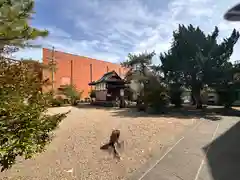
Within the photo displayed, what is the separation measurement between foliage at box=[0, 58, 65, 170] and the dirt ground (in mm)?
2262

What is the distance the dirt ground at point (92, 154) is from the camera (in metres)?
5.30

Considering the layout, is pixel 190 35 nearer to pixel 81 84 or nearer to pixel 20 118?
pixel 20 118

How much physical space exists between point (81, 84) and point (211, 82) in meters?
20.2

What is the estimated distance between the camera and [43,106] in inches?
122

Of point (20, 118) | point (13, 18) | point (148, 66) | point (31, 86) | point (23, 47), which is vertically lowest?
point (20, 118)

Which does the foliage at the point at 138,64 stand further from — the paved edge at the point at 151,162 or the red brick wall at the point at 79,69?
the paved edge at the point at 151,162

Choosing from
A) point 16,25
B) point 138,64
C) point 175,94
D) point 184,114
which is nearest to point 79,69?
point 138,64

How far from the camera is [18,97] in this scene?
276cm

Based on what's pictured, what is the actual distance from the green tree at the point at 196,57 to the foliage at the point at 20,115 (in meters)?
14.7

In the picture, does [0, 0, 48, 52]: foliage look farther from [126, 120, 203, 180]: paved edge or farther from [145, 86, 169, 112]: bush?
[145, 86, 169, 112]: bush

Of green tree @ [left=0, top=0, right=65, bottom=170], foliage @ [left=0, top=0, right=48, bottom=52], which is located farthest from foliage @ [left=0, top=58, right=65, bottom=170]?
foliage @ [left=0, top=0, right=48, bottom=52]

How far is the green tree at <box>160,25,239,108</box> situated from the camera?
1557cm

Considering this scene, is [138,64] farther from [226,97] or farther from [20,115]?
[20,115]

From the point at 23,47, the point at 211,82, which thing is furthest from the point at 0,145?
the point at 211,82
